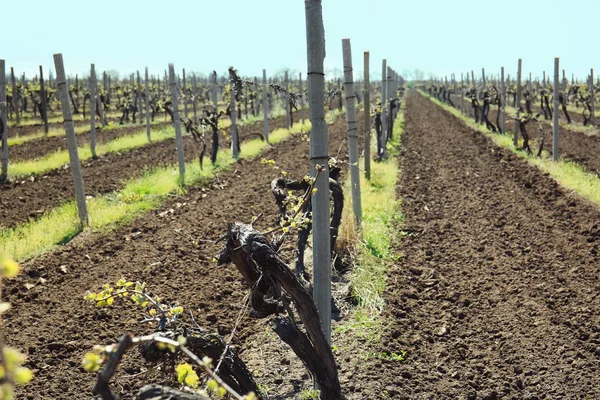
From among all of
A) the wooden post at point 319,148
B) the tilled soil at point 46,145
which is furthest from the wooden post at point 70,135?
the tilled soil at point 46,145

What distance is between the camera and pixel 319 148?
391cm

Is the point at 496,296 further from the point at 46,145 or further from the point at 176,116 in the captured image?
the point at 46,145

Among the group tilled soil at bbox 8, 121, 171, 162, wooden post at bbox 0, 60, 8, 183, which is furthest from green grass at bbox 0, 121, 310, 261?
tilled soil at bbox 8, 121, 171, 162

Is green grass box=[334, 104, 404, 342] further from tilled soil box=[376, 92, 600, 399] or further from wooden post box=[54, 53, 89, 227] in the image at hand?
wooden post box=[54, 53, 89, 227]

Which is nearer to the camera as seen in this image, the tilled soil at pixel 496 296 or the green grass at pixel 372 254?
the tilled soil at pixel 496 296

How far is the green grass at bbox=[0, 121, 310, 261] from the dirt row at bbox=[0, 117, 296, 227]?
17.0 inches

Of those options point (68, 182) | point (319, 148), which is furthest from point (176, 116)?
point (319, 148)

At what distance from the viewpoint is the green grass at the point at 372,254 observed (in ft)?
18.2

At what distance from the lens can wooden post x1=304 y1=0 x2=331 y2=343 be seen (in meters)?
3.72

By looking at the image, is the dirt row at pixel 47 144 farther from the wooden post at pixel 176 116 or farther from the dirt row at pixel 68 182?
the wooden post at pixel 176 116

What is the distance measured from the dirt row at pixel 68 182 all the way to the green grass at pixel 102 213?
0.43 meters

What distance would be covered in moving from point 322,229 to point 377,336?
1.64 m

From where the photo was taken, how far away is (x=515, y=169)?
1413cm

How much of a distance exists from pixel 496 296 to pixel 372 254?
1772mm
